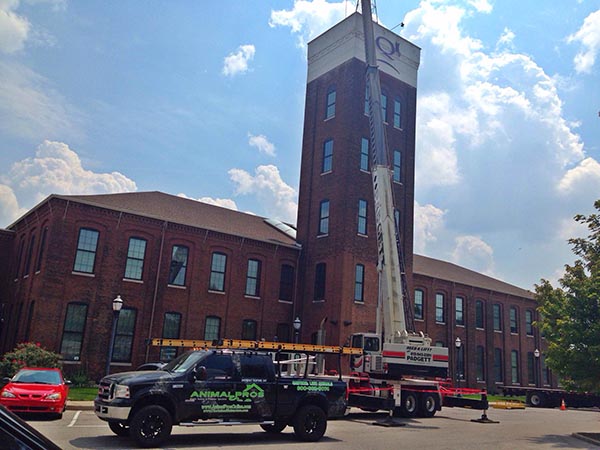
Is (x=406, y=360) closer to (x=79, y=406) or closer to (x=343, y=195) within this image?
(x=79, y=406)

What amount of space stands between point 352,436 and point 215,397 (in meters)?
4.76

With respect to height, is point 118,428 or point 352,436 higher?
point 118,428

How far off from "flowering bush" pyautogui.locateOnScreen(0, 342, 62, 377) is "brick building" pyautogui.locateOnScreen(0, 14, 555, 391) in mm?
2597

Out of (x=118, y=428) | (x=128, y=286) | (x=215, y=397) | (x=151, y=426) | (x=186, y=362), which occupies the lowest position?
(x=118, y=428)

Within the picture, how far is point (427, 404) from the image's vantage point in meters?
23.8

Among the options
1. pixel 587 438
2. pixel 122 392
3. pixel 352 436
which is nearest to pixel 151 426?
pixel 122 392

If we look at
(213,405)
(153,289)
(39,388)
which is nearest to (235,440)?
(213,405)

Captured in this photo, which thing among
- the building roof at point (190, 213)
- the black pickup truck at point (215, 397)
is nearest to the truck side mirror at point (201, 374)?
the black pickup truck at point (215, 397)

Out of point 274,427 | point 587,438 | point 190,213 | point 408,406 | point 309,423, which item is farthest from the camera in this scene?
point 190,213

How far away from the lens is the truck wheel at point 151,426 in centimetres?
1191

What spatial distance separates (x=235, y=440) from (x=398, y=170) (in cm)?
2819

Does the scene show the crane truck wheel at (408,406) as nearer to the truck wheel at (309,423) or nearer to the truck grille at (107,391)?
the truck wheel at (309,423)

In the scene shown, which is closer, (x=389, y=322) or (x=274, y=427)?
(x=274, y=427)

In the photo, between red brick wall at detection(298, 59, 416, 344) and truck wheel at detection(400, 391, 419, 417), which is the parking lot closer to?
truck wheel at detection(400, 391, 419, 417)
